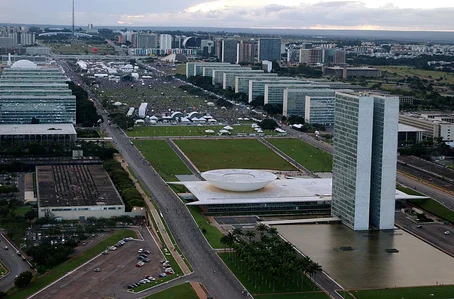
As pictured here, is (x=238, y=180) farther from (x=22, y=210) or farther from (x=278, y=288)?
(x=278, y=288)

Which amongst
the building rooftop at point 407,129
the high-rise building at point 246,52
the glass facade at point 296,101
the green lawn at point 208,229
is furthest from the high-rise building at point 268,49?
the green lawn at point 208,229

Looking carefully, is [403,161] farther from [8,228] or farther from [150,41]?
[150,41]

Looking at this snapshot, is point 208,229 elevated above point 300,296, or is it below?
above

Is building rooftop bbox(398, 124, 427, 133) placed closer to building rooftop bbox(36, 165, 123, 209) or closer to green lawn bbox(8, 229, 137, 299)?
building rooftop bbox(36, 165, 123, 209)

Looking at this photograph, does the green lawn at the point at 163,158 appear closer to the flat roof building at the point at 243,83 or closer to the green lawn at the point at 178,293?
the green lawn at the point at 178,293

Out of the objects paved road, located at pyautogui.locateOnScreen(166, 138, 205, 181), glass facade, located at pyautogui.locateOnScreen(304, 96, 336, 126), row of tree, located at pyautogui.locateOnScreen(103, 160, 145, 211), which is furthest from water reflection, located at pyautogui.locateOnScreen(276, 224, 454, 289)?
glass facade, located at pyautogui.locateOnScreen(304, 96, 336, 126)

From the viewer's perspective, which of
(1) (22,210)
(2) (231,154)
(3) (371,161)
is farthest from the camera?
(2) (231,154)

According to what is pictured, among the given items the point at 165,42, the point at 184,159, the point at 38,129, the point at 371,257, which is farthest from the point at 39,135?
the point at 165,42
